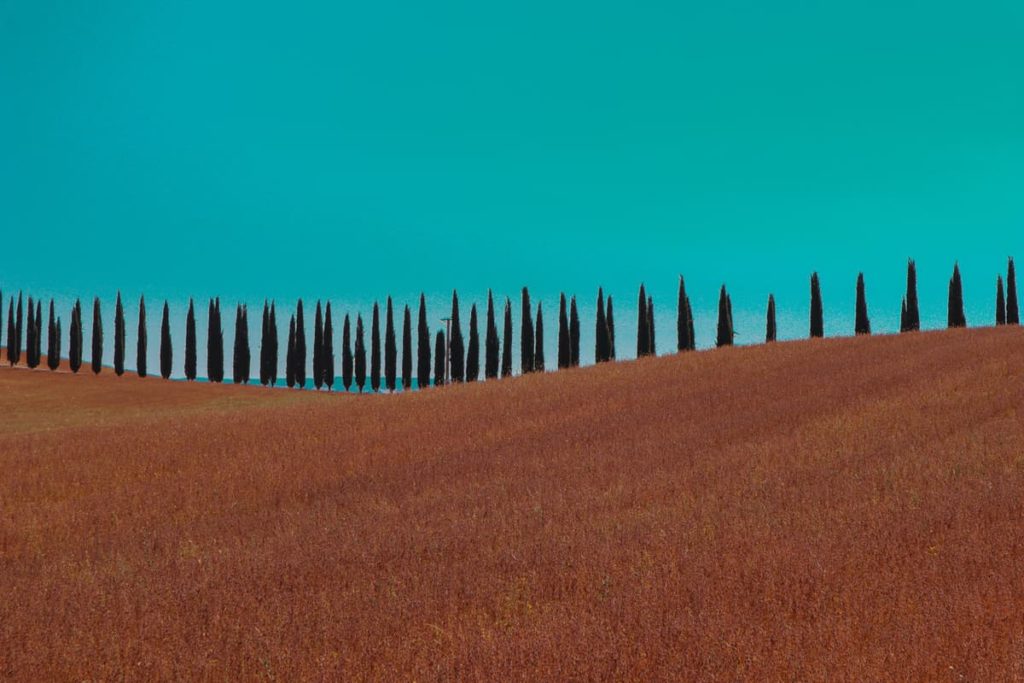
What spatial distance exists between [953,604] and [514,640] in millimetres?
3497

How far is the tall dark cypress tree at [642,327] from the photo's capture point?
208 feet

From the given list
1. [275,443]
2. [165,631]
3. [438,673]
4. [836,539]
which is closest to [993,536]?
[836,539]

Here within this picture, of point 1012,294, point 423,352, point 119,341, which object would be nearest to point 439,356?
point 423,352

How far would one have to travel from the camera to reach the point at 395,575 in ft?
28.0

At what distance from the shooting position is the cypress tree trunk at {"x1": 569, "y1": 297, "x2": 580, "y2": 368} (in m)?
65.1

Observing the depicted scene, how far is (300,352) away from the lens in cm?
6969

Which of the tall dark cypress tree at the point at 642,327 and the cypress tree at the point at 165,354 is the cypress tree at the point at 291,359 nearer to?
the cypress tree at the point at 165,354

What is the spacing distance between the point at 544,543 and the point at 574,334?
2213 inches

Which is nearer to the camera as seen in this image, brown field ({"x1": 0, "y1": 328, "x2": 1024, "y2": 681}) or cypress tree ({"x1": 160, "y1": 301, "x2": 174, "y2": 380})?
brown field ({"x1": 0, "y1": 328, "x2": 1024, "y2": 681})

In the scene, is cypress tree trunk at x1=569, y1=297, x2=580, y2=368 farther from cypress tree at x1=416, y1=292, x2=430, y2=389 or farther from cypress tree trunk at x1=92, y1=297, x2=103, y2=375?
cypress tree trunk at x1=92, y1=297, x2=103, y2=375

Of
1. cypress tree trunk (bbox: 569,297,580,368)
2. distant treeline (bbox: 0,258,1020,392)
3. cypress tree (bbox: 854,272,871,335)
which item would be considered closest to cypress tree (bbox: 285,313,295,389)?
distant treeline (bbox: 0,258,1020,392)

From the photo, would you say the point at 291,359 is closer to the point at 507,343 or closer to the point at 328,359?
the point at 328,359

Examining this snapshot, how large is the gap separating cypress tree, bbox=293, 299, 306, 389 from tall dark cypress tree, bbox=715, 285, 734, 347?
33.0 metres

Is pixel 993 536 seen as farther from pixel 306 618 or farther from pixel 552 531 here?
pixel 306 618
